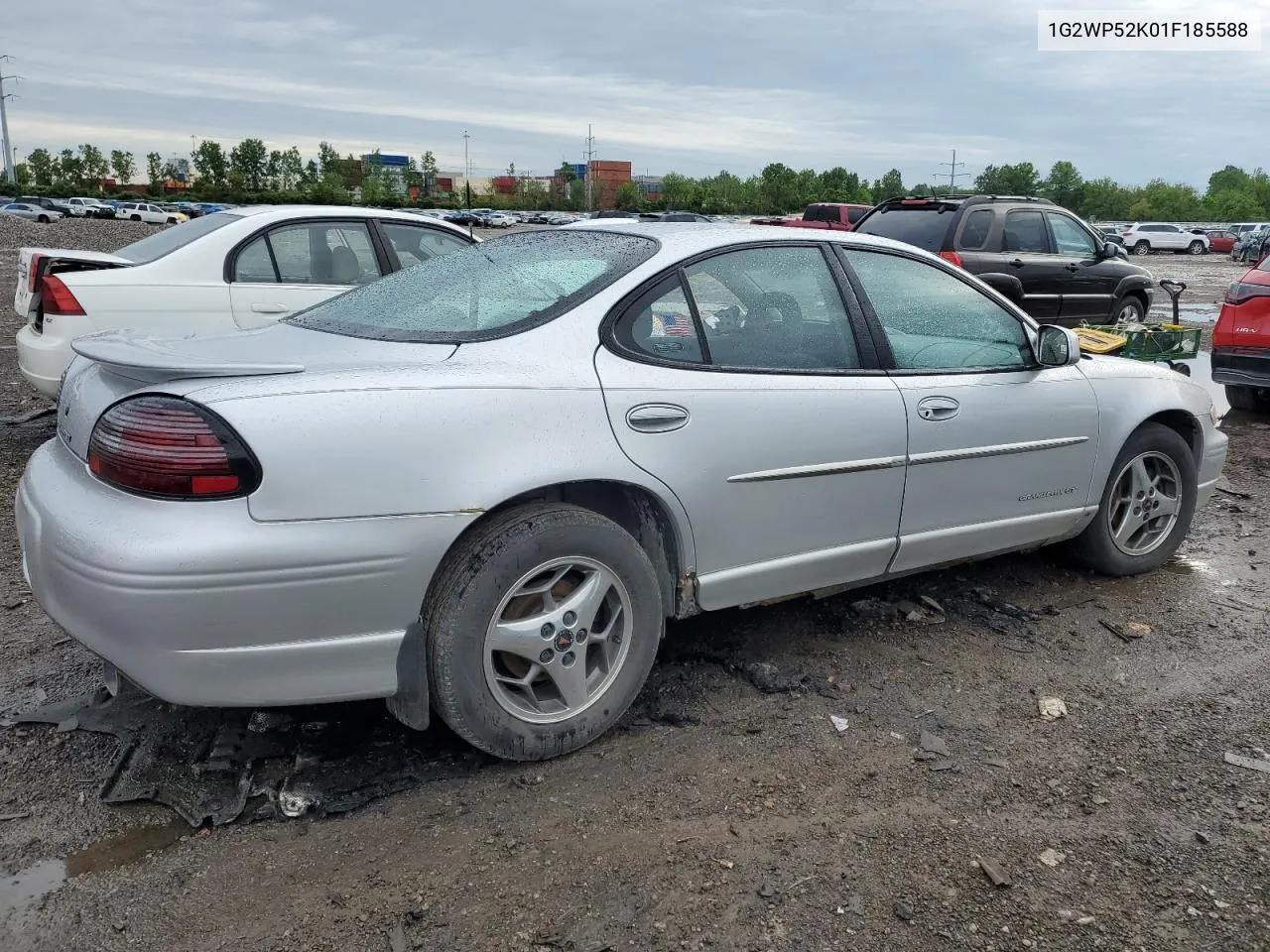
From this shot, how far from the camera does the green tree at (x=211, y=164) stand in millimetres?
93150

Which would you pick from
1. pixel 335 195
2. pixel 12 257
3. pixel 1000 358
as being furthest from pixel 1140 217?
pixel 1000 358

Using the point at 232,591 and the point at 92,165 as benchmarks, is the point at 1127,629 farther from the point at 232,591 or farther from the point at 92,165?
the point at 92,165

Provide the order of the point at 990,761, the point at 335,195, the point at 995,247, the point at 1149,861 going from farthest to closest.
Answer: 1. the point at 335,195
2. the point at 995,247
3. the point at 990,761
4. the point at 1149,861

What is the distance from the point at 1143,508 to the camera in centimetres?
468

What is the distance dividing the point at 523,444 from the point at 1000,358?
2.19 metres

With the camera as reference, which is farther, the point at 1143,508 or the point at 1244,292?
the point at 1244,292

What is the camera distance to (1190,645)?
4039mm

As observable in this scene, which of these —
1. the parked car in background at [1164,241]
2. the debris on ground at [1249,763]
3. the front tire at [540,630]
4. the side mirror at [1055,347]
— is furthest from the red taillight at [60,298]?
the parked car in background at [1164,241]

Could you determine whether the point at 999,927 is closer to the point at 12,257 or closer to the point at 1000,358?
the point at 1000,358

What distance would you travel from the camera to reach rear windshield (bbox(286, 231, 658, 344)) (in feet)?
10.3

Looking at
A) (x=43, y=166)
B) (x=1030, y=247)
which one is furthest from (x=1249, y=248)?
(x=43, y=166)

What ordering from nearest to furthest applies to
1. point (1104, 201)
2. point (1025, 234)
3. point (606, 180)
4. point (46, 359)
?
1. point (46, 359)
2. point (1025, 234)
3. point (1104, 201)
4. point (606, 180)

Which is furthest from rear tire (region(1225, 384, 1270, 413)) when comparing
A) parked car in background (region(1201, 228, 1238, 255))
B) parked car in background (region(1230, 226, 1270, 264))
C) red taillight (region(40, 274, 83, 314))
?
parked car in background (region(1201, 228, 1238, 255))

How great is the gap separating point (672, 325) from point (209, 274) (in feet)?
14.3
